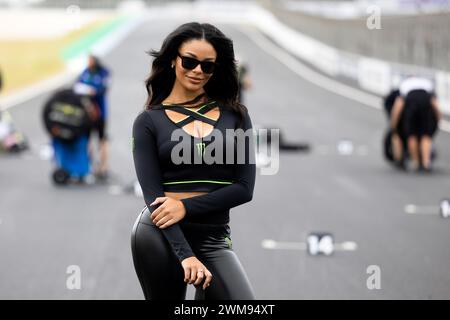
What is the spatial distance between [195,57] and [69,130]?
9.13 metres

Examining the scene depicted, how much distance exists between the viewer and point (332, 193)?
512 inches

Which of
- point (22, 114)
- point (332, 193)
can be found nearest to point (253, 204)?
point (332, 193)

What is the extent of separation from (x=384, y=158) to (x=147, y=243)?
12.6 metres

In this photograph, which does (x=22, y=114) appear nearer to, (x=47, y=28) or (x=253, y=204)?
(x=253, y=204)

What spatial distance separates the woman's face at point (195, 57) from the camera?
4180 mm

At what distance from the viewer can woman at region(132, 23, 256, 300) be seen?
13.3ft

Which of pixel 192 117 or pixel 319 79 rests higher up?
pixel 192 117

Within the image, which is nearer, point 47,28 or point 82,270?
point 82,270

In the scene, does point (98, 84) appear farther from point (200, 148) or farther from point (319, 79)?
point (319, 79)

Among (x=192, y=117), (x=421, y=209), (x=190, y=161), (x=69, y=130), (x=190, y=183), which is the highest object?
(x=192, y=117)

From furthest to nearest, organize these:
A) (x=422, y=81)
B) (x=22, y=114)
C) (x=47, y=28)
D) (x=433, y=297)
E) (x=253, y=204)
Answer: (x=47, y=28) < (x=22, y=114) < (x=422, y=81) < (x=253, y=204) < (x=433, y=297)

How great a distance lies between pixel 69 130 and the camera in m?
13.1

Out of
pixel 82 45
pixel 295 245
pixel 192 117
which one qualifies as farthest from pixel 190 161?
pixel 82 45

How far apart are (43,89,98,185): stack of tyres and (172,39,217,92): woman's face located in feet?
29.6
